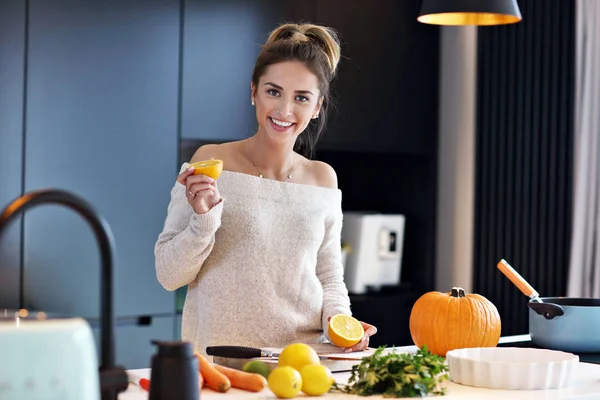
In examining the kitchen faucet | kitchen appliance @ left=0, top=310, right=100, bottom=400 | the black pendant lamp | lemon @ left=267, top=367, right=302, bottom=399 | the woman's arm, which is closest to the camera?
kitchen appliance @ left=0, top=310, right=100, bottom=400

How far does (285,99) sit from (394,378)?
3.42ft

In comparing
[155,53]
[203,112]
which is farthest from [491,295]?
[155,53]

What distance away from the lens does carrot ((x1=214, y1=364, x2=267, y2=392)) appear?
1781 millimetres

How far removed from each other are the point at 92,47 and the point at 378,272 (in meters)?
1.74

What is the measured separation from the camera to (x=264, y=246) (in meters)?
2.53

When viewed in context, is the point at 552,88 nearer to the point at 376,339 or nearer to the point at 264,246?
the point at 376,339

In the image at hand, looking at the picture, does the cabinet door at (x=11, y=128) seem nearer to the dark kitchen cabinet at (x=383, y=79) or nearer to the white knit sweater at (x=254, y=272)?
the white knit sweater at (x=254, y=272)

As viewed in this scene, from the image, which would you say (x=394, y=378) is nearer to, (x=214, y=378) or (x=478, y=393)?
(x=478, y=393)

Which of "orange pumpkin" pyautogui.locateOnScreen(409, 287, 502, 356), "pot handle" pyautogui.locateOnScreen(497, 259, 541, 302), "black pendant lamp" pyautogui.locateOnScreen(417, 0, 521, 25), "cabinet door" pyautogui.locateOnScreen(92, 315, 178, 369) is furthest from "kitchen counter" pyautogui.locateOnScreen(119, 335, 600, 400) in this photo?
"cabinet door" pyautogui.locateOnScreen(92, 315, 178, 369)

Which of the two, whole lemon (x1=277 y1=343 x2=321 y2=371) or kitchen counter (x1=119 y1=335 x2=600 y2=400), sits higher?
whole lemon (x1=277 y1=343 x2=321 y2=371)

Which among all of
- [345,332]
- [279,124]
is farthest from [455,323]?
[279,124]

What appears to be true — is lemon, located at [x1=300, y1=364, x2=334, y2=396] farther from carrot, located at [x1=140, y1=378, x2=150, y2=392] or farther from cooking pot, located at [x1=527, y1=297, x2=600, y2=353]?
cooking pot, located at [x1=527, y1=297, x2=600, y2=353]

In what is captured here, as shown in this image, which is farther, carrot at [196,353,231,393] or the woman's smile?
the woman's smile

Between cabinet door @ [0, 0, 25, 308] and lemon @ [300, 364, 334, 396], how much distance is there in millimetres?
2063
